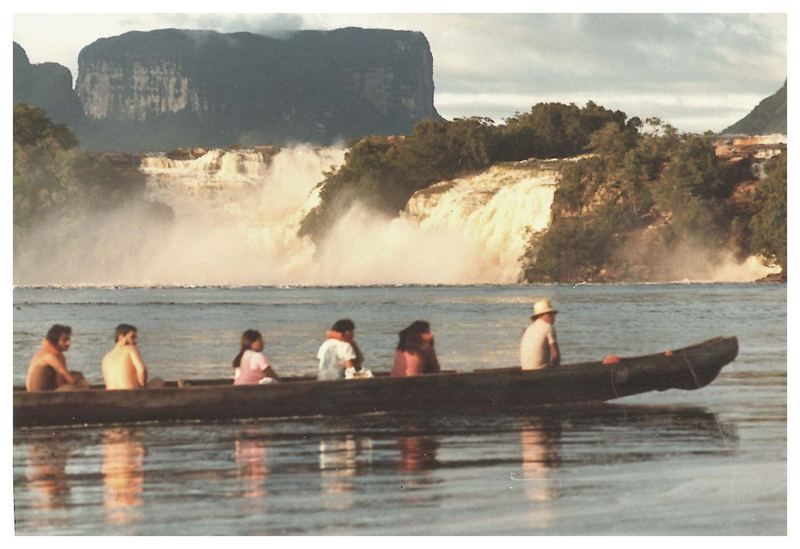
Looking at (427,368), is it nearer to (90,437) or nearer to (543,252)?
(90,437)

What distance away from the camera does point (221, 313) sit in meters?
59.0

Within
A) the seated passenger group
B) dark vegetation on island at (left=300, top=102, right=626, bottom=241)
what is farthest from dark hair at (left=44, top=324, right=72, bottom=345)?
dark vegetation on island at (left=300, top=102, right=626, bottom=241)

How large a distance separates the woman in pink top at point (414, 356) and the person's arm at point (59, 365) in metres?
3.87

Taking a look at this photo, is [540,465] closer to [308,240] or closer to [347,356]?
[347,356]

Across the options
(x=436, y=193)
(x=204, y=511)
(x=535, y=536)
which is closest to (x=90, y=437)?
(x=204, y=511)

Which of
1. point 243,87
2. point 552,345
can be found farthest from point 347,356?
point 243,87

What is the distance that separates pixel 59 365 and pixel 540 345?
230 inches

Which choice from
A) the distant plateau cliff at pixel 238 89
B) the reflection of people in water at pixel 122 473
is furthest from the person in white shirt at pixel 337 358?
the distant plateau cliff at pixel 238 89

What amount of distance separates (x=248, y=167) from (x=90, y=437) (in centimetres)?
8937

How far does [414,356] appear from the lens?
21.4 metres

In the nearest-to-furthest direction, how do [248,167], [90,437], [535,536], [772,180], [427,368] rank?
[535,536], [90,437], [427,368], [772,180], [248,167]

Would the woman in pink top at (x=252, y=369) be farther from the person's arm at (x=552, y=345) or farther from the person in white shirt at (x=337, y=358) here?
the person's arm at (x=552, y=345)

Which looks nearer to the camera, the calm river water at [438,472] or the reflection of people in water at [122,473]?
the calm river water at [438,472]

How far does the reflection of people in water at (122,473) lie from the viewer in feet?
49.9
